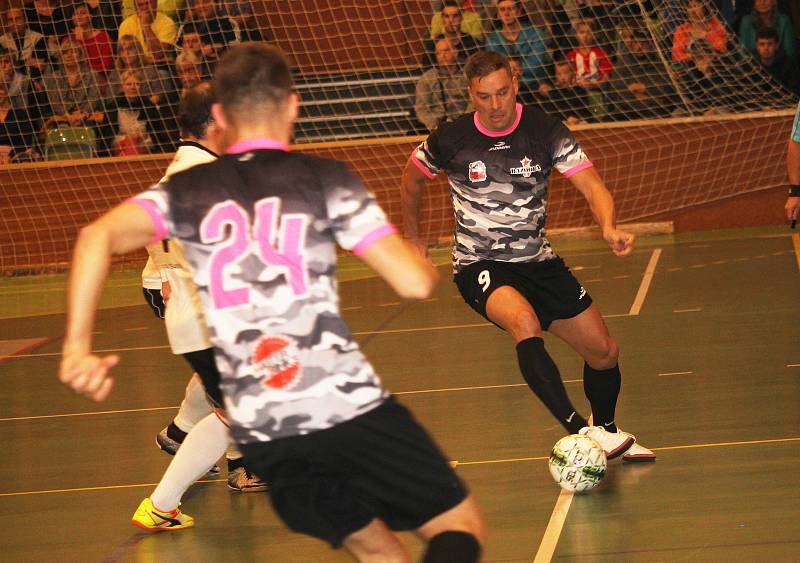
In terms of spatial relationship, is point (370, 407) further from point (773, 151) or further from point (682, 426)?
point (773, 151)

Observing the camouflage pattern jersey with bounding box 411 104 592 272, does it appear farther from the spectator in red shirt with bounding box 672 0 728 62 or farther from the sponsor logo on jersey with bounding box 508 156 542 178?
the spectator in red shirt with bounding box 672 0 728 62

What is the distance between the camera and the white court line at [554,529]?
12.9ft

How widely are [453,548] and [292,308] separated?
628 mm

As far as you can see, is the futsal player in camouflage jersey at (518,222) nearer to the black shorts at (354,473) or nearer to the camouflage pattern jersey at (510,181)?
the camouflage pattern jersey at (510,181)

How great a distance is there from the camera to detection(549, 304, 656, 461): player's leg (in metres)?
4.95

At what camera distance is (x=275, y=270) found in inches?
97.0

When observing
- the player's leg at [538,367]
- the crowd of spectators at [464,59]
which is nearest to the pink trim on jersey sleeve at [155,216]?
the player's leg at [538,367]

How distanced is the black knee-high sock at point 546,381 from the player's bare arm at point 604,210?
515mm

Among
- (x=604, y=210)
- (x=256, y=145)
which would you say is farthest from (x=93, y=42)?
(x=256, y=145)

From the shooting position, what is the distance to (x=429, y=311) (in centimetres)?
940

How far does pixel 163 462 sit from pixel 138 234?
3292 mm

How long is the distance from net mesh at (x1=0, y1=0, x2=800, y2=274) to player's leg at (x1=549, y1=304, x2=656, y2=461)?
7896 mm

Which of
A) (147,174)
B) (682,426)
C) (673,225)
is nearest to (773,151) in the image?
(673,225)

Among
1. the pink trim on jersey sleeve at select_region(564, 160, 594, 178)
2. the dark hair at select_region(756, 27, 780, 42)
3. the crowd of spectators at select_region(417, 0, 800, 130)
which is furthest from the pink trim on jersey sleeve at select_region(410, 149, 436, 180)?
the dark hair at select_region(756, 27, 780, 42)
